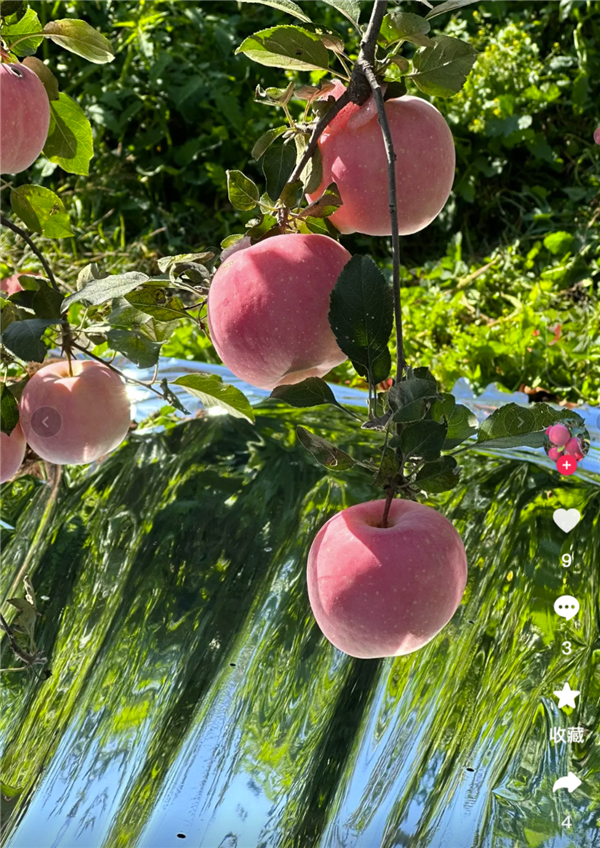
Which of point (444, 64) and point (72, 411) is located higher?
point (444, 64)

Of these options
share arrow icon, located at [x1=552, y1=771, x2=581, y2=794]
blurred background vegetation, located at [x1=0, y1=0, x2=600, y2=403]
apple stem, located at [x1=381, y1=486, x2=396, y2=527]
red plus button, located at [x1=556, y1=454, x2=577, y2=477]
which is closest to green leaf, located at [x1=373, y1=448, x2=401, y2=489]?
apple stem, located at [x1=381, y1=486, x2=396, y2=527]

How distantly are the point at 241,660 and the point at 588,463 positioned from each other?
1.20 ft

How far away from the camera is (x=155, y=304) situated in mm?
444

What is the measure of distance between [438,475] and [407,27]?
6.3 inches

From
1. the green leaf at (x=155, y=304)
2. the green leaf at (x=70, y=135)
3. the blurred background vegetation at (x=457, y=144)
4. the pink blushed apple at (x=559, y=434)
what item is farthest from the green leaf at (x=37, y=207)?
the blurred background vegetation at (x=457, y=144)

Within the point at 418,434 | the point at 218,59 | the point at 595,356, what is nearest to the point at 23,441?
the point at 418,434

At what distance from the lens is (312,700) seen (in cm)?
75

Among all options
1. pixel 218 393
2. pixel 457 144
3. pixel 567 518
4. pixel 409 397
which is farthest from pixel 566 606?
pixel 457 144

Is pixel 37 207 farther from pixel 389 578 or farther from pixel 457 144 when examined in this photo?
pixel 457 144

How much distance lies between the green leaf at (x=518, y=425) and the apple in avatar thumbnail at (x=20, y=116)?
0.24 m

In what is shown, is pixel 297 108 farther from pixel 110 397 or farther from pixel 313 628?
pixel 110 397

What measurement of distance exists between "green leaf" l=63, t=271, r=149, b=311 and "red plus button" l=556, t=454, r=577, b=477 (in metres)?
0.54

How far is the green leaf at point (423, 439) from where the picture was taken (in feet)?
1.06

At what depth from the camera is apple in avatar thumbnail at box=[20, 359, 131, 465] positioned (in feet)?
1.70
